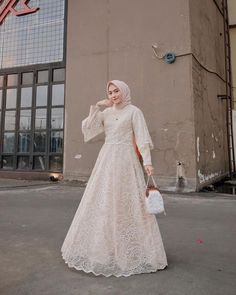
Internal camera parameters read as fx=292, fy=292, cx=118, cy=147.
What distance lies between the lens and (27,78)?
821 centimetres

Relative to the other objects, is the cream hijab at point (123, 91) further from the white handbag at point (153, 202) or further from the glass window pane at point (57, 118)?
the glass window pane at point (57, 118)

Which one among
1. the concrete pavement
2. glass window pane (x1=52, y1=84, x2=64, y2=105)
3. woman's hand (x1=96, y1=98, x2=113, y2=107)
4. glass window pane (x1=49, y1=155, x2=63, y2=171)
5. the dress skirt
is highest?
glass window pane (x1=52, y1=84, x2=64, y2=105)

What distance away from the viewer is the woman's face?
242 cm

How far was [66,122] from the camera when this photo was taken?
23.6ft

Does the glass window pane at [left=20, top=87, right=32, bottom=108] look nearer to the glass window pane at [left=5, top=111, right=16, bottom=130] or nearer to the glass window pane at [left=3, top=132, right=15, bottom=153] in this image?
the glass window pane at [left=5, top=111, right=16, bottom=130]

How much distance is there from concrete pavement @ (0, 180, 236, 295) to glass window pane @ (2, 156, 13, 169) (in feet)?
10.6

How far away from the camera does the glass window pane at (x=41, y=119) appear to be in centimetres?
783

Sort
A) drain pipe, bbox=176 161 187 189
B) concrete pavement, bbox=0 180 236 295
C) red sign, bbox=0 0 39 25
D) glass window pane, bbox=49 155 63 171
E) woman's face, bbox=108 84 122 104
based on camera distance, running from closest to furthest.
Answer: concrete pavement, bbox=0 180 236 295
woman's face, bbox=108 84 122 104
drain pipe, bbox=176 161 187 189
glass window pane, bbox=49 155 63 171
red sign, bbox=0 0 39 25

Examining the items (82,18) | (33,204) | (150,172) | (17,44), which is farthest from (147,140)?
(17,44)

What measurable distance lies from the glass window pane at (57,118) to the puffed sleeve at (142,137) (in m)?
5.43

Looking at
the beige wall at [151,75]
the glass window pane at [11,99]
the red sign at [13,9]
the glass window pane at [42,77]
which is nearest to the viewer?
the beige wall at [151,75]

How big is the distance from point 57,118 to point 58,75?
45.7 inches

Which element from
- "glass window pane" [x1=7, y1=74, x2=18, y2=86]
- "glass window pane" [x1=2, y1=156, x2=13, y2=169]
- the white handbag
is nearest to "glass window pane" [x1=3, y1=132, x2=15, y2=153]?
"glass window pane" [x1=2, y1=156, x2=13, y2=169]

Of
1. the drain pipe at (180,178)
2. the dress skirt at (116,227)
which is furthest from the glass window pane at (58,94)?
the dress skirt at (116,227)
